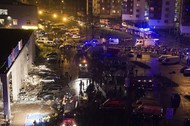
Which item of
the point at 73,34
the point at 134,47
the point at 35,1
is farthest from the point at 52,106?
the point at 35,1

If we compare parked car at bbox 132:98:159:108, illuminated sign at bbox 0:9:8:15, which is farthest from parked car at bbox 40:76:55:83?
illuminated sign at bbox 0:9:8:15

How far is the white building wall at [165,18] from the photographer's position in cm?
5550

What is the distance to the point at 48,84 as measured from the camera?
918 inches

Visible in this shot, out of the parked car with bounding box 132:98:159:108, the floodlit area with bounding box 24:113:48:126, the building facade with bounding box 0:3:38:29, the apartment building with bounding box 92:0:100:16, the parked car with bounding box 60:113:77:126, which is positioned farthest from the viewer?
the apartment building with bounding box 92:0:100:16

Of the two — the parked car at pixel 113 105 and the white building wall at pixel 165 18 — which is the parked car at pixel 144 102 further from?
the white building wall at pixel 165 18

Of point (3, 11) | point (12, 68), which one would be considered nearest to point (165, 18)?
point (3, 11)

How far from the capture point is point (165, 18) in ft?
182

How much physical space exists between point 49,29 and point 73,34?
19.5ft

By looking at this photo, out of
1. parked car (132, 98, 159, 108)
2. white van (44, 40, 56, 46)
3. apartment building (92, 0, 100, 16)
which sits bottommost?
parked car (132, 98, 159, 108)

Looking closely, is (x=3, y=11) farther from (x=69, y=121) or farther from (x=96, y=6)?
(x=96, y=6)

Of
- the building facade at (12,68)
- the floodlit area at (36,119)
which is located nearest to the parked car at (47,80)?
the building facade at (12,68)

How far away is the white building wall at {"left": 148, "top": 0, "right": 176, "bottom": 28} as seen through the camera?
5550 centimetres

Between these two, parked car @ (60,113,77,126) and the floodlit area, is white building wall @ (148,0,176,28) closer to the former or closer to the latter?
A: the floodlit area

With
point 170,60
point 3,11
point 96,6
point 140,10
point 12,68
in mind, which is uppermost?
point 96,6
